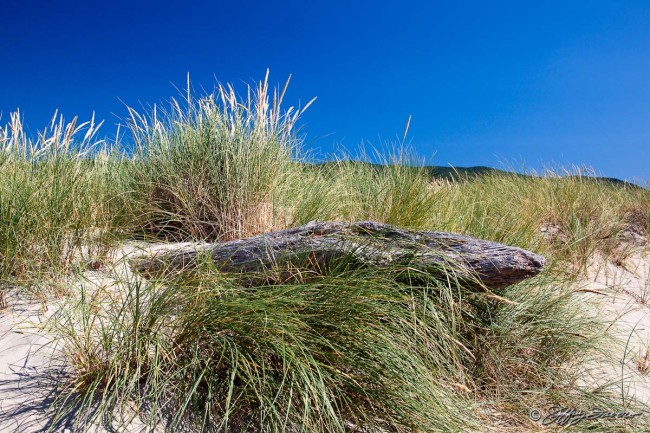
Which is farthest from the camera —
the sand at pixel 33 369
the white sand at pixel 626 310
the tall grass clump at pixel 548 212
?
the tall grass clump at pixel 548 212

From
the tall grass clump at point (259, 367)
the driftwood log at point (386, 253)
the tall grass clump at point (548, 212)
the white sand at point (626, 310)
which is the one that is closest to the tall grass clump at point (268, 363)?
the tall grass clump at point (259, 367)

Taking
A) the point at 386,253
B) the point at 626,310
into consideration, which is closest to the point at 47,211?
the point at 386,253

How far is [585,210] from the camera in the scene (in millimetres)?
6008

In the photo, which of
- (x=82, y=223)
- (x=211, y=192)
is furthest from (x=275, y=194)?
(x=82, y=223)

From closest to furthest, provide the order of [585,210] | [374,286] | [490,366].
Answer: [374,286] → [490,366] → [585,210]

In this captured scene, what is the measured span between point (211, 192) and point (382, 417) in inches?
90.9

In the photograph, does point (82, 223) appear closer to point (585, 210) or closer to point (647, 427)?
point (647, 427)

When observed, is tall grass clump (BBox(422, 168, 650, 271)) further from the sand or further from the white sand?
the sand

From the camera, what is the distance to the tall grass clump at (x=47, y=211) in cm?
257
